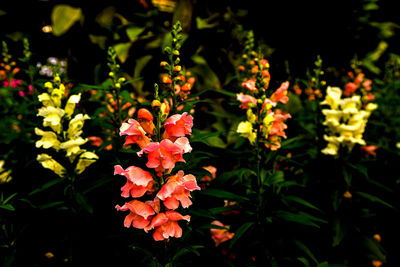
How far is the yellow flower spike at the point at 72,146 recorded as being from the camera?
2.14m

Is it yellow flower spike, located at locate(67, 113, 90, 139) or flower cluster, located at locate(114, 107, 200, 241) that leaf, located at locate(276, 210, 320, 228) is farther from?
yellow flower spike, located at locate(67, 113, 90, 139)

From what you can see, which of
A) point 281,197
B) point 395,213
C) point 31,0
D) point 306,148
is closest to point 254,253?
point 281,197

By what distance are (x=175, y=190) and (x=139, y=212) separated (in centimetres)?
19

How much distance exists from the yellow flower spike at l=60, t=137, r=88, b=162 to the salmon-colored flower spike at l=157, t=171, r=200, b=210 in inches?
36.0

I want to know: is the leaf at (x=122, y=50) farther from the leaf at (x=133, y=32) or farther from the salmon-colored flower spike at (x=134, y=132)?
the salmon-colored flower spike at (x=134, y=132)

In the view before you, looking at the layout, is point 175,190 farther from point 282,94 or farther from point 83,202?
point 282,94

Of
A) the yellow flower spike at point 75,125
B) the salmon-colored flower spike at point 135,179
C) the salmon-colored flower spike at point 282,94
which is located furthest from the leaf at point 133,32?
the salmon-colored flower spike at point 135,179

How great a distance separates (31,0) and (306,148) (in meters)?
5.25

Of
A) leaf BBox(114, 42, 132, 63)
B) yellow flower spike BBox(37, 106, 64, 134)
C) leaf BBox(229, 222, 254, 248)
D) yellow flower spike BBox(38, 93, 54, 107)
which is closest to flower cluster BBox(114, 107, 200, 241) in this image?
→ leaf BBox(229, 222, 254, 248)

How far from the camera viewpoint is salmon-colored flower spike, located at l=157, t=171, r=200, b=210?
146 cm

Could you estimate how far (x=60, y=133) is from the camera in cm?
223

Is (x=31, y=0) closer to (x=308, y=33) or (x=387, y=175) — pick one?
(x=308, y=33)

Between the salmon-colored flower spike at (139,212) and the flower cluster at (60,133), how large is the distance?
31.1 inches

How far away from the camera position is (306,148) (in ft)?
10.4
